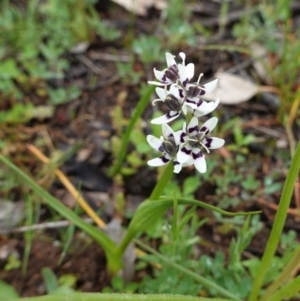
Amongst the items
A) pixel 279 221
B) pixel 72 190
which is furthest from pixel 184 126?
pixel 72 190

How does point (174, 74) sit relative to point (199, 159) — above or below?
above

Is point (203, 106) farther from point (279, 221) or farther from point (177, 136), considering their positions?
point (279, 221)

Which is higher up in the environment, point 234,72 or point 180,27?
point 180,27

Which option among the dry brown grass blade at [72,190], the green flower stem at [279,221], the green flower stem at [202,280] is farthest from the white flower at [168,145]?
the dry brown grass blade at [72,190]

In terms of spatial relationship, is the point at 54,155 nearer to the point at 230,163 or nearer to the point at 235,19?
the point at 230,163

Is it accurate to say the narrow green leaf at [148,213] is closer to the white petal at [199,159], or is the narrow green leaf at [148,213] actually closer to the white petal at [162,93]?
the white petal at [199,159]

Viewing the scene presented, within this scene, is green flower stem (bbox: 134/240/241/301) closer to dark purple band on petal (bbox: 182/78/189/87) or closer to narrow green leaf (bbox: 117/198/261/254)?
narrow green leaf (bbox: 117/198/261/254)

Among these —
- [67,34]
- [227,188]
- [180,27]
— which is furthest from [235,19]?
[227,188]
